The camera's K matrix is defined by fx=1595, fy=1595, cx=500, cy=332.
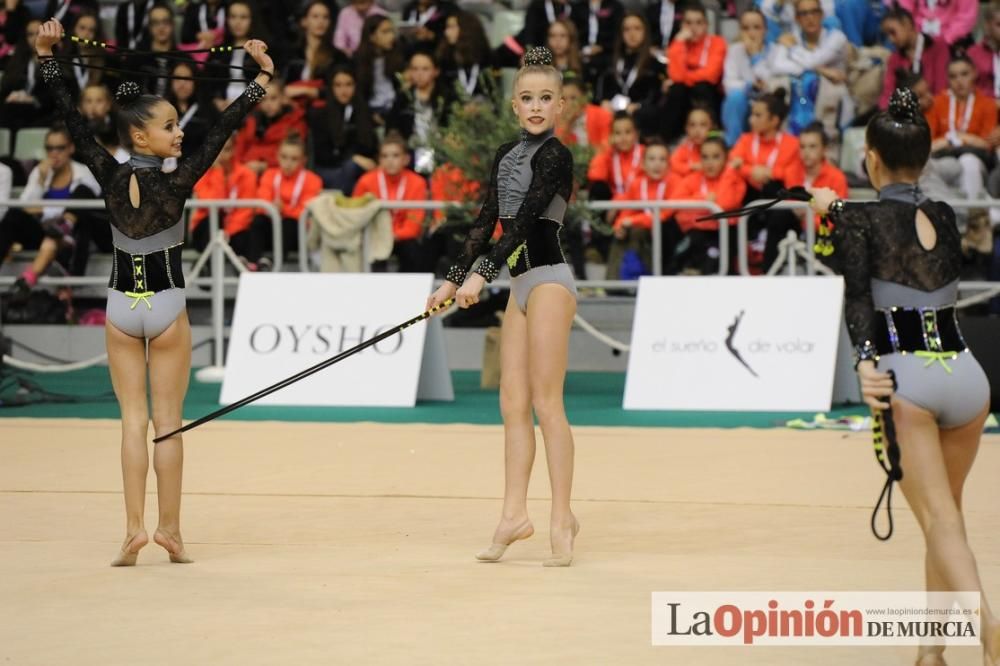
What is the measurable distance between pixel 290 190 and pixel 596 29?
11.4 feet

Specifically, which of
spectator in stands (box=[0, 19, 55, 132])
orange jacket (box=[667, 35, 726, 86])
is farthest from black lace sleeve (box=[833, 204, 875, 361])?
spectator in stands (box=[0, 19, 55, 132])

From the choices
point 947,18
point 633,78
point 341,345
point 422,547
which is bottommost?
point 341,345

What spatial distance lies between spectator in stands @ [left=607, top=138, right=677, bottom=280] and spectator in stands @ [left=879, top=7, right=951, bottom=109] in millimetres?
2204

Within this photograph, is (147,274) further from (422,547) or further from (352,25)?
(352,25)

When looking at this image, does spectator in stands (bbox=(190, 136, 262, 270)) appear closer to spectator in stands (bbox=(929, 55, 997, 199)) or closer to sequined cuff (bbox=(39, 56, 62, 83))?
spectator in stands (bbox=(929, 55, 997, 199))

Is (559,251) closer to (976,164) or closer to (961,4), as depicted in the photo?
(976,164)

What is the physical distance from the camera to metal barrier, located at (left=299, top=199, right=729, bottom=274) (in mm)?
12390

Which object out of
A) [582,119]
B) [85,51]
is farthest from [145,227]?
[85,51]

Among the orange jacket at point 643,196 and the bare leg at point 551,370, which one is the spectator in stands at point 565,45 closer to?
the orange jacket at point 643,196

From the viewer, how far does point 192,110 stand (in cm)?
1570

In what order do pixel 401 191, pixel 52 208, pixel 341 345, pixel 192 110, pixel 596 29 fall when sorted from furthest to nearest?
1. pixel 192 110
2. pixel 596 29
3. pixel 52 208
4. pixel 401 191
5. pixel 341 345

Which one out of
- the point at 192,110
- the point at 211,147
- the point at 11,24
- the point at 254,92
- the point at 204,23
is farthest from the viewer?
the point at 11,24

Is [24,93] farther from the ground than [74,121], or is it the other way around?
[74,121]

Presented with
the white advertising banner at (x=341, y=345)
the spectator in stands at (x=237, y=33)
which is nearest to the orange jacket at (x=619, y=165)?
the white advertising banner at (x=341, y=345)
